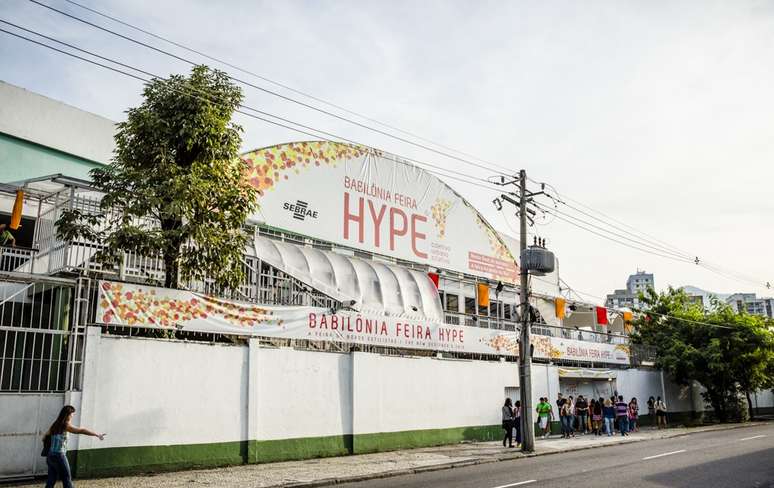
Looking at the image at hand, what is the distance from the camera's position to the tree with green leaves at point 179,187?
14.7 meters

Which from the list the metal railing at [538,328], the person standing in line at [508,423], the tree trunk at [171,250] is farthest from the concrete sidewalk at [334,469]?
the metal railing at [538,328]

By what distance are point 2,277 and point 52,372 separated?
93.4 inches

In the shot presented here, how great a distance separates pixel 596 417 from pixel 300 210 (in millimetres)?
15953

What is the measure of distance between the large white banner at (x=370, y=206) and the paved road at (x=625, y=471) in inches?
394

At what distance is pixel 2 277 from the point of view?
13.2 metres

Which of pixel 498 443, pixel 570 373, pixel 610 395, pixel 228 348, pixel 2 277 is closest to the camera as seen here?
pixel 2 277

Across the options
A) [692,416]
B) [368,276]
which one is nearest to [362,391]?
[368,276]

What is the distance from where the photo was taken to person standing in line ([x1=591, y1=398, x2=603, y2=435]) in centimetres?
2725

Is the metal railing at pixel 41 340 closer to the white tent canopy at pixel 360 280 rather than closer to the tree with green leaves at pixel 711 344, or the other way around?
the white tent canopy at pixel 360 280

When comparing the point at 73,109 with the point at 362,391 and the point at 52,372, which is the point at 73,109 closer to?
the point at 52,372

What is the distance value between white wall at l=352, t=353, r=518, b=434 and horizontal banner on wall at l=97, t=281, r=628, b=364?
0.63m

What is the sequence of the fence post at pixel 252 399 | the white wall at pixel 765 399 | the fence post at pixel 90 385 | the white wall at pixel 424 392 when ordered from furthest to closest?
the white wall at pixel 765 399, the white wall at pixel 424 392, the fence post at pixel 252 399, the fence post at pixel 90 385

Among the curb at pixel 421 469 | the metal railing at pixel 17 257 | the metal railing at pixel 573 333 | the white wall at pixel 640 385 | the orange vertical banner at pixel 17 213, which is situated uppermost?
the orange vertical banner at pixel 17 213

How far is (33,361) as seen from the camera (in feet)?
45.8
